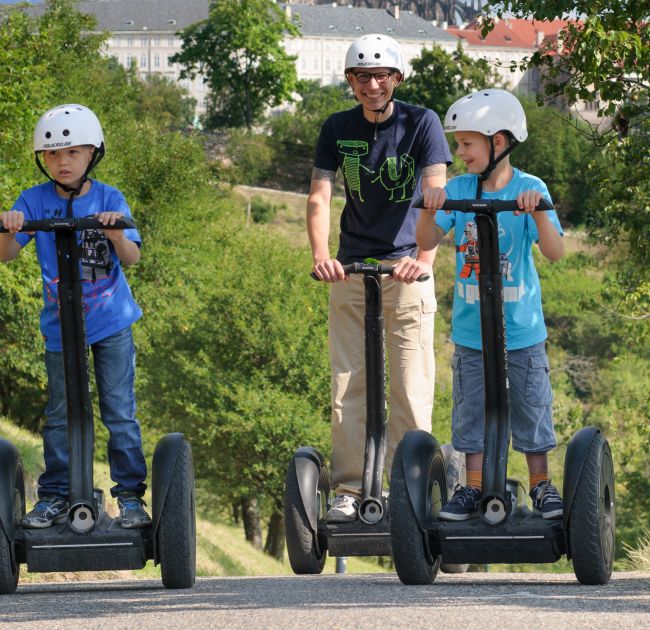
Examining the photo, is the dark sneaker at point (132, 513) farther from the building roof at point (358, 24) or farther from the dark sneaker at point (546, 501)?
the building roof at point (358, 24)

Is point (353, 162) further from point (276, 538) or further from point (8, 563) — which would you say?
point (276, 538)

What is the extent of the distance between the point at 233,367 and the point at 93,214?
38.9 metres

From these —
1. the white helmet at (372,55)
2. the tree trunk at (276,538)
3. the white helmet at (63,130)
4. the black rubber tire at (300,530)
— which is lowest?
the tree trunk at (276,538)

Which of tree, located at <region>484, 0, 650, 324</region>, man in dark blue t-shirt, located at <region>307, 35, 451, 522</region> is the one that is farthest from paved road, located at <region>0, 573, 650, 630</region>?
tree, located at <region>484, 0, 650, 324</region>

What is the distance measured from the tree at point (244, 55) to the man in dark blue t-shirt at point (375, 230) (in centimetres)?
9941

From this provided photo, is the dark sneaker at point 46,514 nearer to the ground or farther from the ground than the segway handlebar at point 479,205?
nearer to the ground

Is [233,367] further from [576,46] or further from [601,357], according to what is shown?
[601,357]

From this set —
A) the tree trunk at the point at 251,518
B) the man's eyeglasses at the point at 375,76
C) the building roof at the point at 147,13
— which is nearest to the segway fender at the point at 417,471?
the man's eyeglasses at the point at 375,76

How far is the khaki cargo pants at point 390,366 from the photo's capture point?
7086 mm

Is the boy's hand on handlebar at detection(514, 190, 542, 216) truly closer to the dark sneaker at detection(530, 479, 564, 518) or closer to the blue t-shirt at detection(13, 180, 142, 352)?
the dark sneaker at detection(530, 479, 564, 518)

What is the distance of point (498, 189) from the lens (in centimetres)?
614

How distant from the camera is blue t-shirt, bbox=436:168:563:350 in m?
6.09

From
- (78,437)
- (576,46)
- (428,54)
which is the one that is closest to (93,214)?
(78,437)

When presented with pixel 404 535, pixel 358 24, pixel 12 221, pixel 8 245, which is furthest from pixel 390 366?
pixel 358 24
